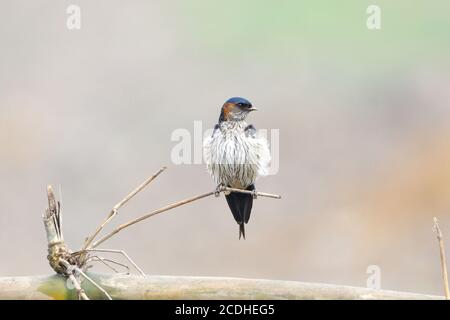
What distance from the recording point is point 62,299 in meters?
1.29

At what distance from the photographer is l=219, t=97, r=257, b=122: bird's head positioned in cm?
315

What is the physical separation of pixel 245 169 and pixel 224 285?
1.99 m

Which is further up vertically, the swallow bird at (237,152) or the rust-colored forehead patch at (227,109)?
the rust-colored forehead patch at (227,109)

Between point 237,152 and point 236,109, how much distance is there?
7.5 inches

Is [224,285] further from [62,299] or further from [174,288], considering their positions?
[62,299]

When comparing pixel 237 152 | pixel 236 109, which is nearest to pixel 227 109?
pixel 236 109

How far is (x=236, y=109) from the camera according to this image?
10.4ft

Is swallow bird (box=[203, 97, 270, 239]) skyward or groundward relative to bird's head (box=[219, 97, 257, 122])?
groundward

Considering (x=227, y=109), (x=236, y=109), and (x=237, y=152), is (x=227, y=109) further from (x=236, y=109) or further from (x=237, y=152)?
(x=237, y=152)

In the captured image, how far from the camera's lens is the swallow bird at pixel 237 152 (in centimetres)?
318

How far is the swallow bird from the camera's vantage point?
318 cm

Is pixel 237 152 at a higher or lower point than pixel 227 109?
lower

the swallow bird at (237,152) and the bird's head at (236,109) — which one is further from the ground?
the bird's head at (236,109)
